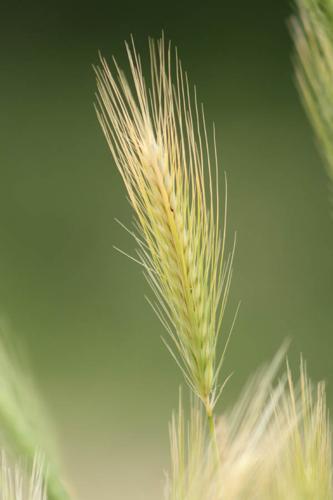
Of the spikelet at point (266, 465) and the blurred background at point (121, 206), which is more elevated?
the blurred background at point (121, 206)

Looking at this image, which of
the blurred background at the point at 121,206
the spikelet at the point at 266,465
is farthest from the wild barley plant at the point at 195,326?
the blurred background at the point at 121,206

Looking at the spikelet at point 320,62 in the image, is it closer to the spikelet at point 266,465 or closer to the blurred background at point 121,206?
the spikelet at point 266,465

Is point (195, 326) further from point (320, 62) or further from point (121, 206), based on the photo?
point (121, 206)

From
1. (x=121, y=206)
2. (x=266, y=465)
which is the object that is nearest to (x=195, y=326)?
(x=266, y=465)

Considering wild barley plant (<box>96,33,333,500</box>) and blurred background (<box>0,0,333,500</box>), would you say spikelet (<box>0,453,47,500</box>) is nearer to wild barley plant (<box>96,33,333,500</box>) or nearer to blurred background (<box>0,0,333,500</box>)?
wild barley plant (<box>96,33,333,500</box>)

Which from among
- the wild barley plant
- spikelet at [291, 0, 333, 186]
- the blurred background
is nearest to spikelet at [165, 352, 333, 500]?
the wild barley plant

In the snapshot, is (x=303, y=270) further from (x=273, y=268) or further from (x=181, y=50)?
(x=181, y=50)
